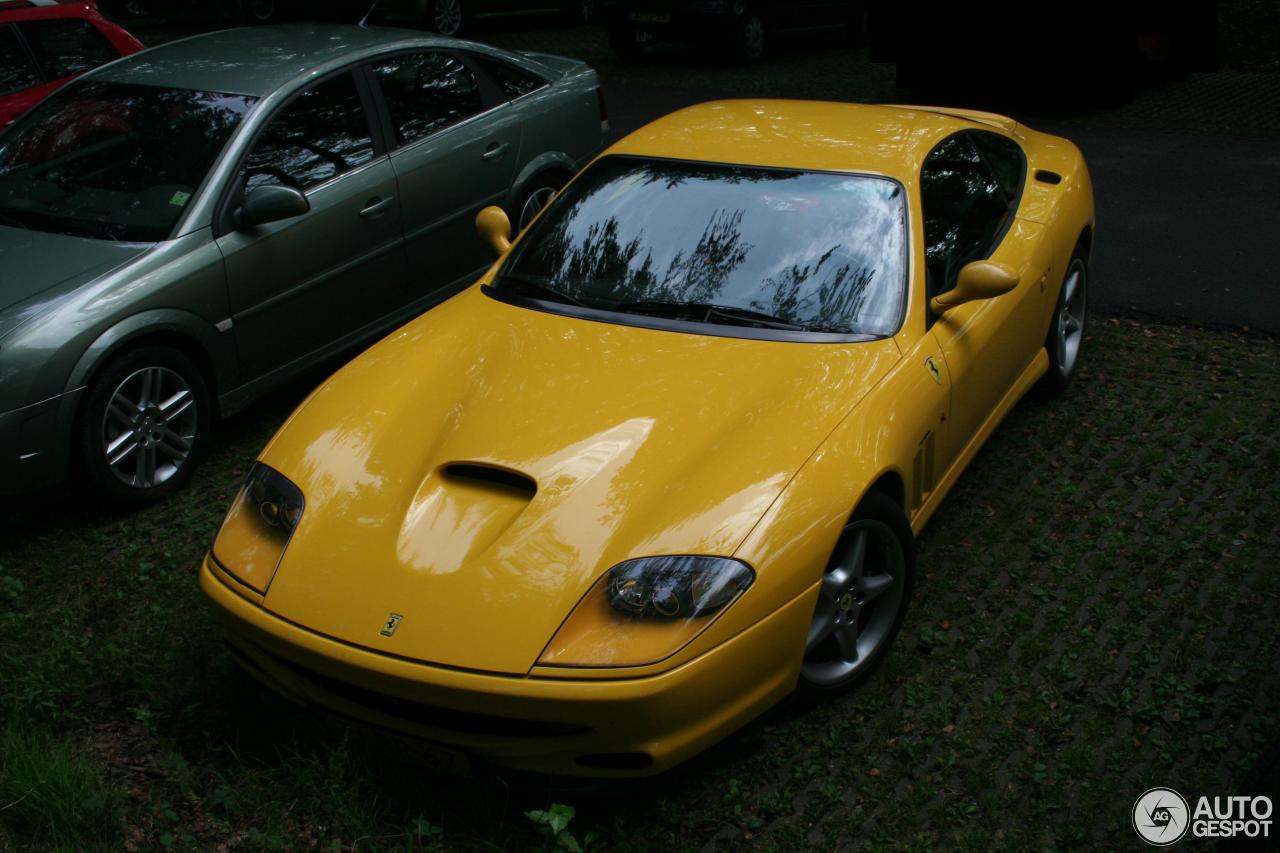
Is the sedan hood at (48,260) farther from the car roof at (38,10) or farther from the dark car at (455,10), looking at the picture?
the dark car at (455,10)

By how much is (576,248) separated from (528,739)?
6.80ft

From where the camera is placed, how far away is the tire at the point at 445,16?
1606 cm

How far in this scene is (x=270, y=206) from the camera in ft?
18.0

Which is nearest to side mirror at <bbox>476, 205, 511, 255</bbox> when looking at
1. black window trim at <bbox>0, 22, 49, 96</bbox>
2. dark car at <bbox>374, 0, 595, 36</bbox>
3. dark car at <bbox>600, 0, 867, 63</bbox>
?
black window trim at <bbox>0, 22, 49, 96</bbox>

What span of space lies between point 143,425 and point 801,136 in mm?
2900

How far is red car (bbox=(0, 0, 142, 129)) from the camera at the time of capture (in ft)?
27.9

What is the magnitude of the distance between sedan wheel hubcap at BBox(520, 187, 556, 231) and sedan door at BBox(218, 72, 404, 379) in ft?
3.06

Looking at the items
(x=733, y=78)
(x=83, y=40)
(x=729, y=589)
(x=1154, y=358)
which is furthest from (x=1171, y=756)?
(x=733, y=78)

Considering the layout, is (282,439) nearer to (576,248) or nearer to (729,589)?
(576,248)

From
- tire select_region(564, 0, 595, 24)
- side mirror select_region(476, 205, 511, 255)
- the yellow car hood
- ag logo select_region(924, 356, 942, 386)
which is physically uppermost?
side mirror select_region(476, 205, 511, 255)

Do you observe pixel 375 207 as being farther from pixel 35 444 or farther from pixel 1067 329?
pixel 1067 329

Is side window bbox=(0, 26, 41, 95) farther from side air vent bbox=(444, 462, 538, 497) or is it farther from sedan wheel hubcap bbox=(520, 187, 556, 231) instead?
side air vent bbox=(444, 462, 538, 497)

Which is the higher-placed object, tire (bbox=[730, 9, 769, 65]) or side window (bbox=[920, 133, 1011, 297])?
side window (bbox=[920, 133, 1011, 297])

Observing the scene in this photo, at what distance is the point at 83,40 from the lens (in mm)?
8859
